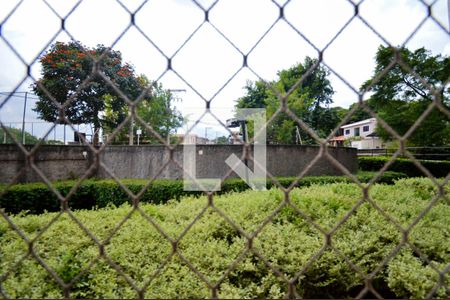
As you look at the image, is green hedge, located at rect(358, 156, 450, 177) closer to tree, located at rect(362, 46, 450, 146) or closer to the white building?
tree, located at rect(362, 46, 450, 146)

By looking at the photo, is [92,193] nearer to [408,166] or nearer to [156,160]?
[156,160]

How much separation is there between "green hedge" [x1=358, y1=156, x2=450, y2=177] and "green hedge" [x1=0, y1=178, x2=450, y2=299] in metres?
9.46

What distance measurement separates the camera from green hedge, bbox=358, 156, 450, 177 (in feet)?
35.8

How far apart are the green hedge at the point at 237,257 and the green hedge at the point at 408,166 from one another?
9455 millimetres

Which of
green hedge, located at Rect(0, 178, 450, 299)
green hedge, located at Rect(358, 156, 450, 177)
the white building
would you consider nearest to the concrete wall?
green hedge, located at Rect(358, 156, 450, 177)

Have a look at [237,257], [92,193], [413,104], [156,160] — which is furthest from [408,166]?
[237,257]

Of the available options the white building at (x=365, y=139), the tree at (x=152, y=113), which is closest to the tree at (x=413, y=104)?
the tree at (x=152, y=113)

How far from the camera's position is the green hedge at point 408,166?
10914 millimetres

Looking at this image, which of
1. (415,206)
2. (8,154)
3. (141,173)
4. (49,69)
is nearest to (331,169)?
(141,173)

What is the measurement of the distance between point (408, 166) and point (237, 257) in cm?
1265

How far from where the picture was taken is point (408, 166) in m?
11.9

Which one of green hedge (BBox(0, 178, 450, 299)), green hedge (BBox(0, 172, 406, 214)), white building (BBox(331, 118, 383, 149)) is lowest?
green hedge (BBox(0, 172, 406, 214))

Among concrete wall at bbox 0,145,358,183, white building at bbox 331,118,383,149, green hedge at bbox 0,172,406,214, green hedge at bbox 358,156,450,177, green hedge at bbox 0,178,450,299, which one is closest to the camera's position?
green hedge at bbox 0,178,450,299

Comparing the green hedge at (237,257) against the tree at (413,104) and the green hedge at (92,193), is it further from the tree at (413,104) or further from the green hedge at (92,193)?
the tree at (413,104)
